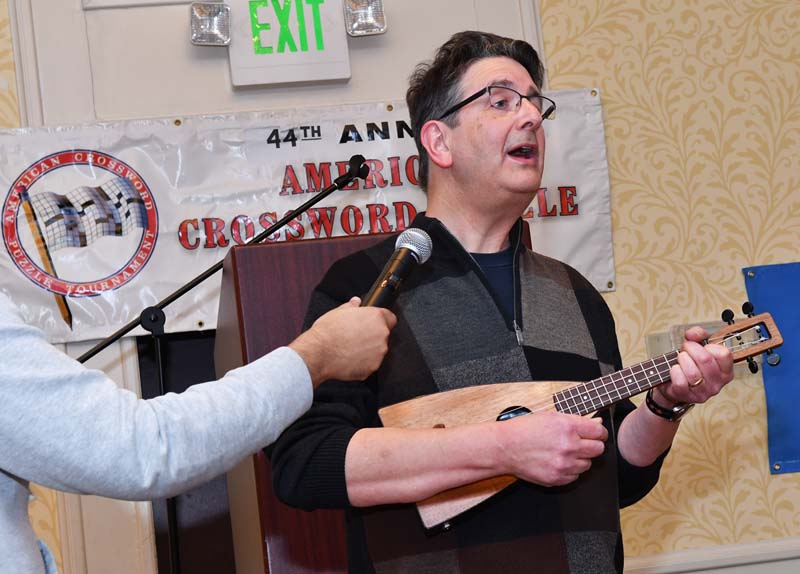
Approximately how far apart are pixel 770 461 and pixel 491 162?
1692mm

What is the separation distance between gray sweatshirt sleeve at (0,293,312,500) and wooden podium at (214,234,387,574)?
0.67 metres

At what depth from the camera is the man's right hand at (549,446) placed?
129 cm

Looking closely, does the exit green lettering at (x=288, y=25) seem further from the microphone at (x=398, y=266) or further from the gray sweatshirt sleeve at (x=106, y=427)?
the gray sweatshirt sleeve at (x=106, y=427)

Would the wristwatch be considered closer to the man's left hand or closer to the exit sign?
the man's left hand

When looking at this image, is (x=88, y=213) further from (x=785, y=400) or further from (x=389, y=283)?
(x=785, y=400)

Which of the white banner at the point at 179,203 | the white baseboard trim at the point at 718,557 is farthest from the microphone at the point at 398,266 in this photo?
the white baseboard trim at the point at 718,557

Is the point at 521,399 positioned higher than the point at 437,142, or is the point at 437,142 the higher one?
the point at 437,142

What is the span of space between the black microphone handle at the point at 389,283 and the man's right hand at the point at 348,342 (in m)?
0.02

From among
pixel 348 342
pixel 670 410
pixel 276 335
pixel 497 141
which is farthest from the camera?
pixel 276 335

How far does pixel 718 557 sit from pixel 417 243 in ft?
6.05

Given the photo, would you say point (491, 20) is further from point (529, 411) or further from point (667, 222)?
point (529, 411)

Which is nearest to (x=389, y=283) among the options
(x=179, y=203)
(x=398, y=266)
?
(x=398, y=266)

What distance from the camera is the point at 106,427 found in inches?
39.9

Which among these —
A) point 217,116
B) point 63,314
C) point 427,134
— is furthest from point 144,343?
point 427,134
